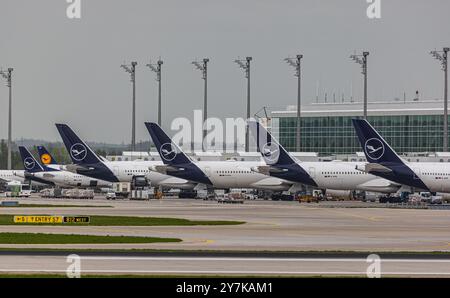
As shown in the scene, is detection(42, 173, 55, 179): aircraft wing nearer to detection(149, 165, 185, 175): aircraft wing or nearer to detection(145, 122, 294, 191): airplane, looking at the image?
detection(145, 122, 294, 191): airplane

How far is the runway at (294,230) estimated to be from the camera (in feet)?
219

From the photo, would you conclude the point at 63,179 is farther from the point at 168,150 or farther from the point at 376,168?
the point at 376,168

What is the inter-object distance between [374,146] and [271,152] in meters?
17.9

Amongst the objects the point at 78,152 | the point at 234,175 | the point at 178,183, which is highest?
the point at 78,152

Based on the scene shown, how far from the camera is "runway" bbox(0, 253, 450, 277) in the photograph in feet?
165

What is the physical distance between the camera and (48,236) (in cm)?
7312

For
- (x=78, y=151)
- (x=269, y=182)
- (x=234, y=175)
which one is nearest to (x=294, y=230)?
(x=269, y=182)

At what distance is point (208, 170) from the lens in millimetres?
165875

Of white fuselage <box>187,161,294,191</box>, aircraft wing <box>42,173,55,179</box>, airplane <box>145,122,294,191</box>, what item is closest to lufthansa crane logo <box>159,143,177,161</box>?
airplane <box>145,122,294,191</box>

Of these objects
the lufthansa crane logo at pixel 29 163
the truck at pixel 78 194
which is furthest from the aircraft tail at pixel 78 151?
the lufthansa crane logo at pixel 29 163

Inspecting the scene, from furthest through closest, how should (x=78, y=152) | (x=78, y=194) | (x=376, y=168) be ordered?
(x=78, y=194), (x=78, y=152), (x=376, y=168)

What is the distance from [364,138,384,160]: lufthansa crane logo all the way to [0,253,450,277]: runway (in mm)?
83377

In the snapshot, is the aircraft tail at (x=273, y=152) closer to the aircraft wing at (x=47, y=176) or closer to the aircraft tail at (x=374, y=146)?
the aircraft tail at (x=374, y=146)
